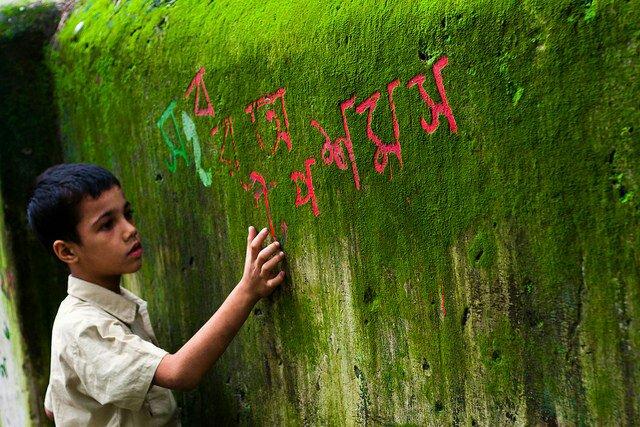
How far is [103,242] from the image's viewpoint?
8.66 feet

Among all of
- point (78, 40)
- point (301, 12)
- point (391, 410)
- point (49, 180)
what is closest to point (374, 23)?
point (301, 12)

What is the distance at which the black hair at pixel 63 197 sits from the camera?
2.65 meters

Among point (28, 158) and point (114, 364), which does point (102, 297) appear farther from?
point (28, 158)

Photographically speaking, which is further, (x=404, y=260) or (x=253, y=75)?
(x=253, y=75)

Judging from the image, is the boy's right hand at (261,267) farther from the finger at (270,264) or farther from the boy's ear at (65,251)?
the boy's ear at (65,251)

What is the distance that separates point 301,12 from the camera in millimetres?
2330

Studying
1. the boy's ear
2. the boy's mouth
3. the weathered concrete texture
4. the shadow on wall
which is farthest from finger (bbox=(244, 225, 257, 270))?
the weathered concrete texture

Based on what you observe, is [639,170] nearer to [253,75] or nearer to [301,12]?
[301,12]

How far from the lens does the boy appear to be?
236 cm

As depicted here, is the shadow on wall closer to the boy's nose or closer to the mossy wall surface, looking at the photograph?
the mossy wall surface

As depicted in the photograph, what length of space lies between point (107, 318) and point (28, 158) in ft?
5.06

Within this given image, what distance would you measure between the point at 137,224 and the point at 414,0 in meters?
1.74

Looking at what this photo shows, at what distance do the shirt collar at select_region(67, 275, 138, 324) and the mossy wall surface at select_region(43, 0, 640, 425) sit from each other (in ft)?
1.07

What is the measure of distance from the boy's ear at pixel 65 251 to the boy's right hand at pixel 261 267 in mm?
618
